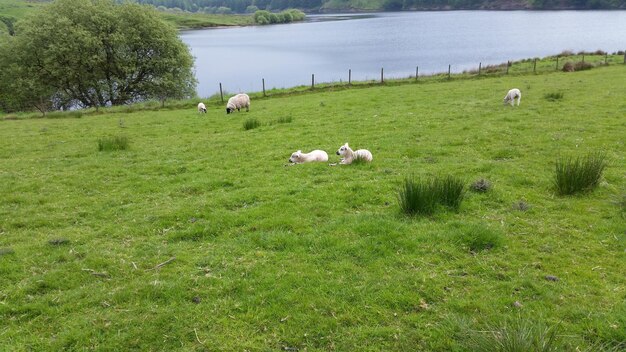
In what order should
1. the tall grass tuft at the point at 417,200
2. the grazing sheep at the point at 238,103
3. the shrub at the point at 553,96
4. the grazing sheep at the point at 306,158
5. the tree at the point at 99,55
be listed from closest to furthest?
the tall grass tuft at the point at 417,200 → the grazing sheep at the point at 306,158 → the shrub at the point at 553,96 → the grazing sheep at the point at 238,103 → the tree at the point at 99,55

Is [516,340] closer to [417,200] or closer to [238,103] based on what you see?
[417,200]

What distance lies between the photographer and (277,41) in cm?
8719

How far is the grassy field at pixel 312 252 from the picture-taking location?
4.49 m

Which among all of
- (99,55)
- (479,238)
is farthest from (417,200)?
(99,55)

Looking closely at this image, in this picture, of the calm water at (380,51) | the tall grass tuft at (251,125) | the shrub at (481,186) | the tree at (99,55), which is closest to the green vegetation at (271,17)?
the calm water at (380,51)

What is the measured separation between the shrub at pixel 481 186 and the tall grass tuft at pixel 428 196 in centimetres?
81

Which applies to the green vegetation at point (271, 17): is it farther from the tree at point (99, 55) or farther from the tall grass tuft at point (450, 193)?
the tall grass tuft at point (450, 193)

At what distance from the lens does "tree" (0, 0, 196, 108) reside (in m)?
32.0

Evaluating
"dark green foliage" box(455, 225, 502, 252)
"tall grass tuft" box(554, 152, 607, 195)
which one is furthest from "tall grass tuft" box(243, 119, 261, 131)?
"dark green foliage" box(455, 225, 502, 252)

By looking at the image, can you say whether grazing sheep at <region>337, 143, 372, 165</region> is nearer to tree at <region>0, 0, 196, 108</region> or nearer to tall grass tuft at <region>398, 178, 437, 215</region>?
tall grass tuft at <region>398, 178, 437, 215</region>

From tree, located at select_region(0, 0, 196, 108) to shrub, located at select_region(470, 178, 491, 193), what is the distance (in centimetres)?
3086

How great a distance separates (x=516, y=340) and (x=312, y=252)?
119 inches

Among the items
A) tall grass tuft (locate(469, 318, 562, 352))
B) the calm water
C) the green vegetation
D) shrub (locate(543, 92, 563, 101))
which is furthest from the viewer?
the green vegetation

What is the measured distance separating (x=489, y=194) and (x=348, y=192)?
255cm
